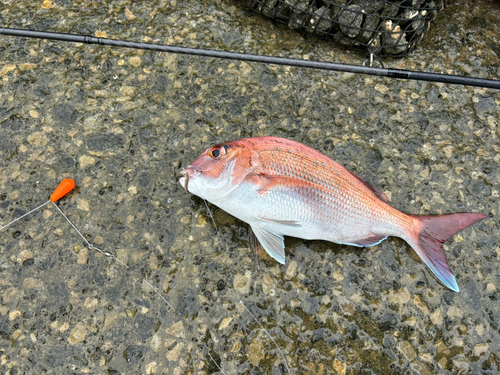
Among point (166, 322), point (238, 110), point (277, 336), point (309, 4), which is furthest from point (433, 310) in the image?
point (309, 4)

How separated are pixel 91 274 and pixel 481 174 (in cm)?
327

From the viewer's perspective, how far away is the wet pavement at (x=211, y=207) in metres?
2.34

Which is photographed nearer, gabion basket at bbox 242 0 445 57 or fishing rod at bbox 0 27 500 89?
fishing rod at bbox 0 27 500 89

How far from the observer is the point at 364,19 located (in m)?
3.08

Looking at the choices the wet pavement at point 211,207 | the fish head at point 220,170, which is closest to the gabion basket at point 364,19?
the wet pavement at point 211,207

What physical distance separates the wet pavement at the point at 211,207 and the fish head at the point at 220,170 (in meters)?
0.30

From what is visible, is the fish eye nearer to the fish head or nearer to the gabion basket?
the fish head

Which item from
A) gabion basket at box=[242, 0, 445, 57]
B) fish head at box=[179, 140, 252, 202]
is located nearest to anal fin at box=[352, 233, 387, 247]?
fish head at box=[179, 140, 252, 202]

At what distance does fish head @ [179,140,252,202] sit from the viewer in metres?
2.31

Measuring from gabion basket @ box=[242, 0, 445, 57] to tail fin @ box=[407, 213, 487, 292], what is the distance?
1.72 meters

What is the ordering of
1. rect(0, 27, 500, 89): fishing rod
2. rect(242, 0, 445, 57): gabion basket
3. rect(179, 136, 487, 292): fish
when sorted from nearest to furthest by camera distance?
rect(179, 136, 487, 292): fish
rect(0, 27, 500, 89): fishing rod
rect(242, 0, 445, 57): gabion basket

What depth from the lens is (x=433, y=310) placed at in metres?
2.47

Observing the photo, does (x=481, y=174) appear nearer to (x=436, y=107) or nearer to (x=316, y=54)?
(x=436, y=107)

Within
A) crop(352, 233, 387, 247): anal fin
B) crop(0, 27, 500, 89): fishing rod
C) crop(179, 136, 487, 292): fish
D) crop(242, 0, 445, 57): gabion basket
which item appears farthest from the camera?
crop(242, 0, 445, 57): gabion basket
